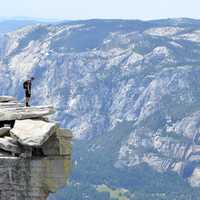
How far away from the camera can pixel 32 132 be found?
28328mm

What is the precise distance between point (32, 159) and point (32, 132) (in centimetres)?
116

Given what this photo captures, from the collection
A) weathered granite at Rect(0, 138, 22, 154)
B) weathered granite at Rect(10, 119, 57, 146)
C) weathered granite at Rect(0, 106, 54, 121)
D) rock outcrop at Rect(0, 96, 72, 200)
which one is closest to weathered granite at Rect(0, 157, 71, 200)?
rock outcrop at Rect(0, 96, 72, 200)

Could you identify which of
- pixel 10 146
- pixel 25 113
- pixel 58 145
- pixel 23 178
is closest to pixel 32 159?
pixel 23 178

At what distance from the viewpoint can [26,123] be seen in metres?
29.6

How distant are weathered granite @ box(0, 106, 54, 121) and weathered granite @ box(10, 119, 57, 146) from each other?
2.90 ft

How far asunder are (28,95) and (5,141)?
26.9 ft

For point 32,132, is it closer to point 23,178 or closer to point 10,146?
point 10,146

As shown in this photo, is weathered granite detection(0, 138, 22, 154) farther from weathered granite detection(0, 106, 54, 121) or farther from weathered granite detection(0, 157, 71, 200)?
weathered granite detection(0, 106, 54, 121)

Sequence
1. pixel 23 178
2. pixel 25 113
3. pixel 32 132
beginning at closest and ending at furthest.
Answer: pixel 32 132 → pixel 23 178 → pixel 25 113

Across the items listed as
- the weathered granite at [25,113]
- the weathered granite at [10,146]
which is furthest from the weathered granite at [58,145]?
the weathered granite at [25,113]

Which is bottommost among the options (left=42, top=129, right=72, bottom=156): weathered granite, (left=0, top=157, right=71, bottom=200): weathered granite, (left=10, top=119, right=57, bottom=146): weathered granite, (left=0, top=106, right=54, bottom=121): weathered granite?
(left=0, top=157, right=71, bottom=200): weathered granite

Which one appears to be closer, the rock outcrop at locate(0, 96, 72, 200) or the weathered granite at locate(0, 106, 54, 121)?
the rock outcrop at locate(0, 96, 72, 200)

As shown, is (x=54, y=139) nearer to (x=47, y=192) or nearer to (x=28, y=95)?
(x=47, y=192)

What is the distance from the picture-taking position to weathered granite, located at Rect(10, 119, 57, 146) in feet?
91.7
